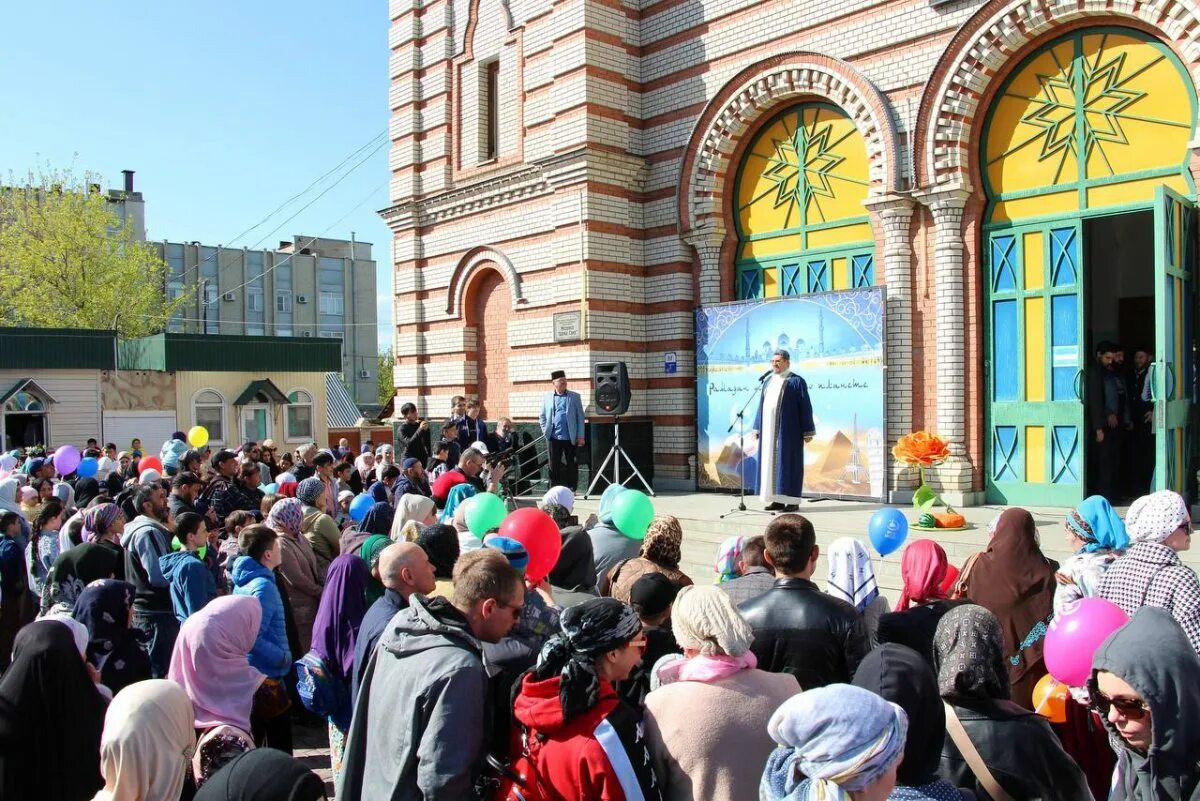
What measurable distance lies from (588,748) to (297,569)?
3.89 metres

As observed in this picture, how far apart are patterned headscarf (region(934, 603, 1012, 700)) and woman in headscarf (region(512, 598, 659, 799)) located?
96 centimetres

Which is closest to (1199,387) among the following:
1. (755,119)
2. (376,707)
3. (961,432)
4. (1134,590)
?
(961,432)

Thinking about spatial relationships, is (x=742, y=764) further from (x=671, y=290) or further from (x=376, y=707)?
(x=671, y=290)

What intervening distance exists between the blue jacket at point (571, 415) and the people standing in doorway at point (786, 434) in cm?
303

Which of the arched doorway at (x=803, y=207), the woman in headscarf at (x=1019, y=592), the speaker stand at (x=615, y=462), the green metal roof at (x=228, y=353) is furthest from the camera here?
the green metal roof at (x=228, y=353)

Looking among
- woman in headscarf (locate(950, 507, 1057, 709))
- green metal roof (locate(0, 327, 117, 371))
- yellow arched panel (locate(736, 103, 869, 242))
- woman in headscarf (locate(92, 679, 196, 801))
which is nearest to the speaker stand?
yellow arched panel (locate(736, 103, 869, 242))

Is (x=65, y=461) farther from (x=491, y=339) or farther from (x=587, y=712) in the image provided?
(x=587, y=712)

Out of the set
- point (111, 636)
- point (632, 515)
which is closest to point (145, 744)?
point (111, 636)

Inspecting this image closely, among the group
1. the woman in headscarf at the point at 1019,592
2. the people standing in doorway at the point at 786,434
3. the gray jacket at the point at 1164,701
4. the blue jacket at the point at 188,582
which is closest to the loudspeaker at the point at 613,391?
the people standing in doorway at the point at 786,434

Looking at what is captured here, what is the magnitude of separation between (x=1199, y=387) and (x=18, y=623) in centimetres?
1130

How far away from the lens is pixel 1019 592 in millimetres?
4684

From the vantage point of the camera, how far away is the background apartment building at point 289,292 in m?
58.3

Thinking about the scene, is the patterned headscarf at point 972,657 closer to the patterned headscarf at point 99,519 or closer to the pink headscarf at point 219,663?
the pink headscarf at point 219,663

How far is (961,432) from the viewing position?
11586mm
